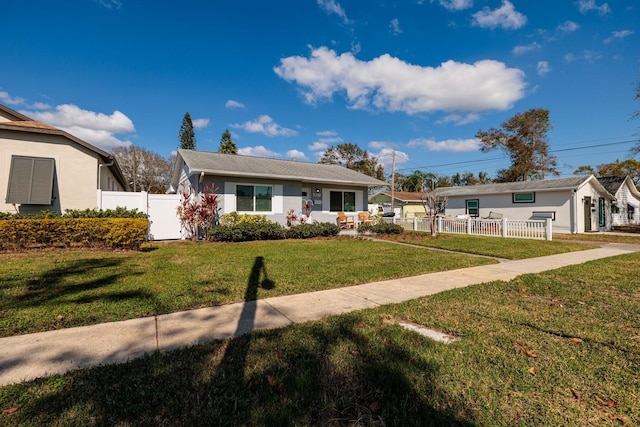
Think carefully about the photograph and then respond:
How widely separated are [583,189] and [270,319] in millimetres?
23148

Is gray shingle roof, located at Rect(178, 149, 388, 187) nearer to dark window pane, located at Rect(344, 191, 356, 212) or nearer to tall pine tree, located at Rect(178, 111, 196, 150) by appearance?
dark window pane, located at Rect(344, 191, 356, 212)

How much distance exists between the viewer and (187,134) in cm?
3953

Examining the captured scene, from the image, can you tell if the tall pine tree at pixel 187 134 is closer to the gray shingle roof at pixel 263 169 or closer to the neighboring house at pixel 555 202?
the gray shingle roof at pixel 263 169

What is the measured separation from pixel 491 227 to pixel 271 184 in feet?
37.4

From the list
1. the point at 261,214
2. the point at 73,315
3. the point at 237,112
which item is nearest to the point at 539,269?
the point at 73,315

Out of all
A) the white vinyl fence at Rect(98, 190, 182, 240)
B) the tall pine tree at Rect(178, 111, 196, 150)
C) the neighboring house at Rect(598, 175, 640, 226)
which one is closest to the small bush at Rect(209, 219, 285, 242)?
the white vinyl fence at Rect(98, 190, 182, 240)

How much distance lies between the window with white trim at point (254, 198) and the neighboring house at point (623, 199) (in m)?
25.3

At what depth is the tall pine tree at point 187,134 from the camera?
39406 millimetres

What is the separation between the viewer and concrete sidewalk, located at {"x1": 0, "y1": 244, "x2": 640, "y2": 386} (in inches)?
105

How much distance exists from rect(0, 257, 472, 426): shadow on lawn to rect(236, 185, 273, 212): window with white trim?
419 inches

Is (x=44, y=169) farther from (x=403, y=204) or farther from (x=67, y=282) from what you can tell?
(x=403, y=204)

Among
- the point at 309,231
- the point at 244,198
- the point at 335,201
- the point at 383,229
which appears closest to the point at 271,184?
the point at 244,198

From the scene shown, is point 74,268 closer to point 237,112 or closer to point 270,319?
point 270,319

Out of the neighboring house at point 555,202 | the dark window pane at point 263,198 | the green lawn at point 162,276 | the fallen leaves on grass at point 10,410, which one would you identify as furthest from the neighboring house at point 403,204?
the fallen leaves on grass at point 10,410
